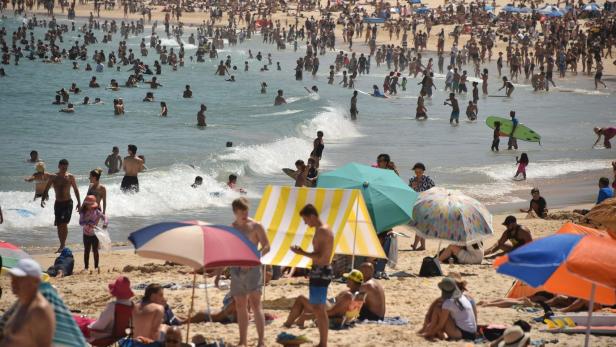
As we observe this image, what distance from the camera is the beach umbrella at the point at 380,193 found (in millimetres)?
10453

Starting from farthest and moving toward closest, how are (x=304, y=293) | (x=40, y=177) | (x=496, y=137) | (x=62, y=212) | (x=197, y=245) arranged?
(x=496, y=137), (x=40, y=177), (x=62, y=212), (x=304, y=293), (x=197, y=245)

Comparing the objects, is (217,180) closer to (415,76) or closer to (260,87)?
(260,87)

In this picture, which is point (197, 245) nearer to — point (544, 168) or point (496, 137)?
point (544, 168)

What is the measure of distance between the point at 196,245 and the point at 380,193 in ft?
12.8

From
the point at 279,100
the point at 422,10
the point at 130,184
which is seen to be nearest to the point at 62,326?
the point at 130,184

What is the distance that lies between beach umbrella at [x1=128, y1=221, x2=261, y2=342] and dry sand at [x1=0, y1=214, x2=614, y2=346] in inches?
45.8

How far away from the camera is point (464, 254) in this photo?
11.8 metres

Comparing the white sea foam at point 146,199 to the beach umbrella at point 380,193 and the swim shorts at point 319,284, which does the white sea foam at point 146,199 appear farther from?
the swim shorts at point 319,284

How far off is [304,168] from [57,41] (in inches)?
1725

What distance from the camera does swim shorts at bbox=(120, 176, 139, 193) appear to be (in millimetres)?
16078

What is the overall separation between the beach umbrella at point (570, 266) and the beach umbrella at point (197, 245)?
1792 mm

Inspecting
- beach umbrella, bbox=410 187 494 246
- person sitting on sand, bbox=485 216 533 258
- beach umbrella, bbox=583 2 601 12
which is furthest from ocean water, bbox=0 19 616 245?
beach umbrella, bbox=583 2 601 12

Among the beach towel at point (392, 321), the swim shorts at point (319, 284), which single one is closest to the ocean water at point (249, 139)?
the beach towel at point (392, 321)

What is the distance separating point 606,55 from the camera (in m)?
44.0
